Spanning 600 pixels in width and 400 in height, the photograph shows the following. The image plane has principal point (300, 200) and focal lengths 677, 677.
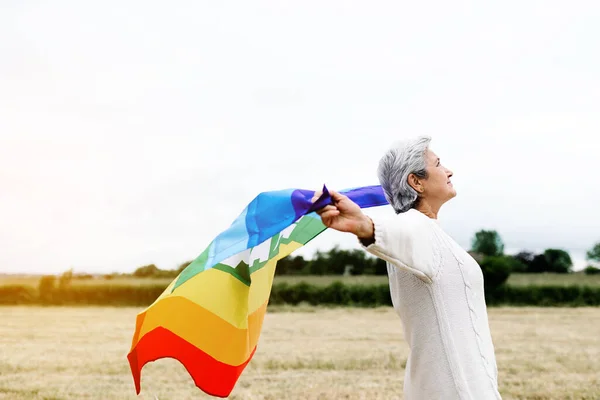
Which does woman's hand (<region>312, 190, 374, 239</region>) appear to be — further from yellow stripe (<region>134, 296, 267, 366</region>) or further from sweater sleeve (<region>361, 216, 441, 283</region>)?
yellow stripe (<region>134, 296, 267, 366</region>)

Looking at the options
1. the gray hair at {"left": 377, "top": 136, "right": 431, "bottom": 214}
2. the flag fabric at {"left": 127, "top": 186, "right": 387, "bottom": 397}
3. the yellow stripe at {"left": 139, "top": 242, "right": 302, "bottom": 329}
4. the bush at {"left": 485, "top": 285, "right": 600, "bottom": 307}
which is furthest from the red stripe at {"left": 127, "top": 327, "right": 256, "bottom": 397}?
the bush at {"left": 485, "top": 285, "right": 600, "bottom": 307}

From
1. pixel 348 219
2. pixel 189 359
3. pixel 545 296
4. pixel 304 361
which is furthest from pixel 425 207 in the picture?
pixel 545 296

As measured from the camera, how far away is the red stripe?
3.03 m

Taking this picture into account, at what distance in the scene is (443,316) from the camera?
221cm

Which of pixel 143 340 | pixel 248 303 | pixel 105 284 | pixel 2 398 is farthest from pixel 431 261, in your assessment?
pixel 105 284

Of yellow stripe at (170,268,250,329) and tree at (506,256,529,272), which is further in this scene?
tree at (506,256,529,272)

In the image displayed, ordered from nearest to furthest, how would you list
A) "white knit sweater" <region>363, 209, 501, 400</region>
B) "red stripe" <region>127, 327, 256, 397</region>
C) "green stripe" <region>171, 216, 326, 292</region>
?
"white knit sweater" <region>363, 209, 501, 400</region>, "green stripe" <region>171, 216, 326, 292</region>, "red stripe" <region>127, 327, 256, 397</region>

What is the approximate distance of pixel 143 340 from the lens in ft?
9.93

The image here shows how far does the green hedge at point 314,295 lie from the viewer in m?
19.0

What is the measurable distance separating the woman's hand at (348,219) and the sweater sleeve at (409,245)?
0.03 meters

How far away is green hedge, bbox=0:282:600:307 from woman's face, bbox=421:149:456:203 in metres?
16.3

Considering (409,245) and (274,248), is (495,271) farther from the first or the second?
(409,245)

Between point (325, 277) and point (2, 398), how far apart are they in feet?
44.1

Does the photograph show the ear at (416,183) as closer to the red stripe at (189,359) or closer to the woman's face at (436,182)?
the woman's face at (436,182)
